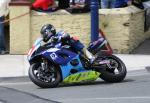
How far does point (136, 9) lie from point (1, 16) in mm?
3662

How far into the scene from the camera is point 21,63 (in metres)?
15.2

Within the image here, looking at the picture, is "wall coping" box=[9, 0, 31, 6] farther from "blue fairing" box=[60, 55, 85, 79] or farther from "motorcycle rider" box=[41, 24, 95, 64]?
"blue fairing" box=[60, 55, 85, 79]

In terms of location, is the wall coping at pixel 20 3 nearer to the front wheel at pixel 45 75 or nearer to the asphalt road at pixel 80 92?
the asphalt road at pixel 80 92

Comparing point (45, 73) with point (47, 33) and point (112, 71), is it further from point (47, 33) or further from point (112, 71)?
point (112, 71)

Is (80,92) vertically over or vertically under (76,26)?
under

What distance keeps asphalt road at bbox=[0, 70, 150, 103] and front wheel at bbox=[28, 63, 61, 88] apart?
12 centimetres

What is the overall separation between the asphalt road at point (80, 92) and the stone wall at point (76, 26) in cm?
323

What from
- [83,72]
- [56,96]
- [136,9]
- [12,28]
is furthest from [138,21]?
[56,96]

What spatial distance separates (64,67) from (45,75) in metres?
0.38

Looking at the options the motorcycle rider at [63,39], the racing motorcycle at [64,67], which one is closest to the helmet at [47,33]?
the motorcycle rider at [63,39]

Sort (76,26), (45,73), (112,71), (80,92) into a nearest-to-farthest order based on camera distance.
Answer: (80,92) → (45,73) → (112,71) → (76,26)

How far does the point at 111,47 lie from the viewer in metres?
16.6

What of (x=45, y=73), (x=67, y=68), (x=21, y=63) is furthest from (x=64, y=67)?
(x=21, y=63)

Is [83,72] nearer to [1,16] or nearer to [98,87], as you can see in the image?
[98,87]
